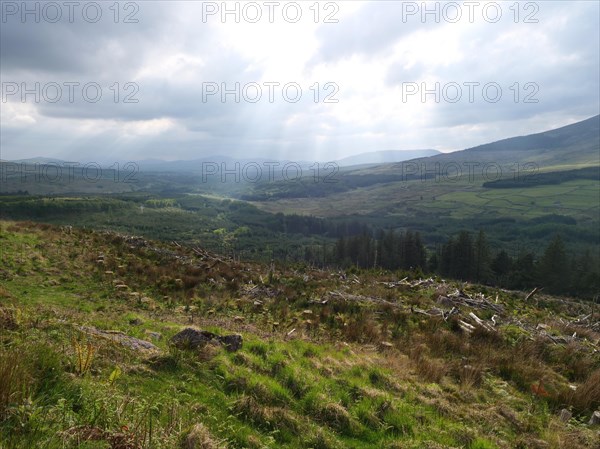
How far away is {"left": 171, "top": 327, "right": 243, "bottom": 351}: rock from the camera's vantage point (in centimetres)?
741

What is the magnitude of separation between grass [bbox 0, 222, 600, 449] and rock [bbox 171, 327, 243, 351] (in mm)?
329

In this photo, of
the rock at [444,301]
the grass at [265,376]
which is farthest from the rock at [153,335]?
the rock at [444,301]

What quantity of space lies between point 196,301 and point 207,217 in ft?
483

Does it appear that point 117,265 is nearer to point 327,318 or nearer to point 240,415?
point 327,318

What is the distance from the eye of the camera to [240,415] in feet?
18.3

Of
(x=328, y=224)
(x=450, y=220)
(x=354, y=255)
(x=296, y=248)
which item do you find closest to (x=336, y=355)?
(x=354, y=255)

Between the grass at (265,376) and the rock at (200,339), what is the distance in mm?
329

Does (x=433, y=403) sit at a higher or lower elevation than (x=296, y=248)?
higher

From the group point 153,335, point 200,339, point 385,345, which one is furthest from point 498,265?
point 153,335

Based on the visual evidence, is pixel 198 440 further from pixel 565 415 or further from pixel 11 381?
pixel 565 415

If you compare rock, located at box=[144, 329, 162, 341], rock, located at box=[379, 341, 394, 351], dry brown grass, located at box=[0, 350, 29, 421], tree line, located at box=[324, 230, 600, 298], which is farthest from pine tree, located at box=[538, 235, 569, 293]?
dry brown grass, located at box=[0, 350, 29, 421]

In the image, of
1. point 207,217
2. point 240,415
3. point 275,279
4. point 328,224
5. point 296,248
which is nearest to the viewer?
point 240,415

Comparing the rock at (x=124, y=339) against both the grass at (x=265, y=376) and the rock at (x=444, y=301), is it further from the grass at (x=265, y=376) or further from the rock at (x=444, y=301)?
the rock at (x=444, y=301)

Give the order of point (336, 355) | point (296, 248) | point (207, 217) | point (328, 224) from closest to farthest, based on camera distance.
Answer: point (336, 355) < point (296, 248) < point (328, 224) < point (207, 217)
